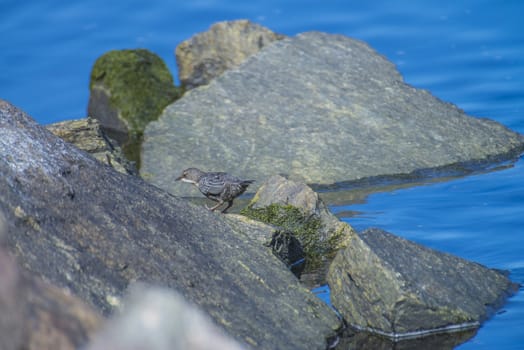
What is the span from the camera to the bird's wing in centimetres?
1081

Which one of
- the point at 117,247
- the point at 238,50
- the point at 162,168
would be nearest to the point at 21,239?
the point at 117,247

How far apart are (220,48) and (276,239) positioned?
7.03m


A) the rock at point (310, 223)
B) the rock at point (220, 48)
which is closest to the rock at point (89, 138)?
the rock at point (310, 223)

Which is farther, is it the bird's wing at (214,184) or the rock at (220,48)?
the rock at (220,48)

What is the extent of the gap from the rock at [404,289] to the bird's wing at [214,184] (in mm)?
2520

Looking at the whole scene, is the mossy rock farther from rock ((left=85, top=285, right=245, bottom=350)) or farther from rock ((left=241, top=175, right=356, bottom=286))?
rock ((left=85, top=285, right=245, bottom=350))

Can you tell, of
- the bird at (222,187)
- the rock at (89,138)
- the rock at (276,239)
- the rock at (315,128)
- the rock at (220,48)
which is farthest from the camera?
the rock at (220,48)

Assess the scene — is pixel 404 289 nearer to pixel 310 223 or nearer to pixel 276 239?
pixel 276 239

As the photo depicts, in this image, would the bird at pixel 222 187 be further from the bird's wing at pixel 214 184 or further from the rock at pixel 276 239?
the rock at pixel 276 239

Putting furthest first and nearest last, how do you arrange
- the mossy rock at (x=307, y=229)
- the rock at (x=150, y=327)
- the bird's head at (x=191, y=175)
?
the bird's head at (x=191, y=175) < the mossy rock at (x=307, y=229) < the rock at (x=150, y=327)

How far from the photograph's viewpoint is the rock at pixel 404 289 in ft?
26.2

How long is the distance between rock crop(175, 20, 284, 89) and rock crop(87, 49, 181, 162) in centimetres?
66

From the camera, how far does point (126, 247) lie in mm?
7508

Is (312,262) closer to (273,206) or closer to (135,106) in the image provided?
(273,206)
